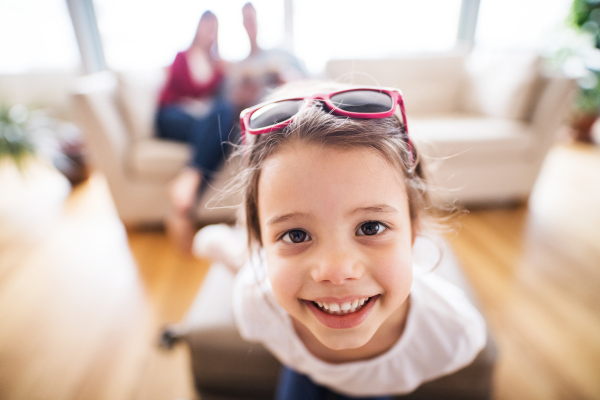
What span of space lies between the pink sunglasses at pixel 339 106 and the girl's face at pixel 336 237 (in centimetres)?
5

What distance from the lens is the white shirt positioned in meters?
0.63

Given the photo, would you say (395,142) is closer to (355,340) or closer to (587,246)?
(355,340)

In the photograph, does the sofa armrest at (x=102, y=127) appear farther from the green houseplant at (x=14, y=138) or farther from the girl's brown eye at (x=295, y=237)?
the girl's brown eye at (x=295, y=237)

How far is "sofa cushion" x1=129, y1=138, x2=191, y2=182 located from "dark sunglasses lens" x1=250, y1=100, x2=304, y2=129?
145 cm

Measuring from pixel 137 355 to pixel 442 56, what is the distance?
246 centimetres

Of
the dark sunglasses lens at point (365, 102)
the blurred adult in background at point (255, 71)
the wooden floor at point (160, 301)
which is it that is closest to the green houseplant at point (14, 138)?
the wooden floor at point (160, 301)

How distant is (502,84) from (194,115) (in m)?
1.82

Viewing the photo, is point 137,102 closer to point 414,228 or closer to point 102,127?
point 102,127

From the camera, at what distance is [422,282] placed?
66 cm

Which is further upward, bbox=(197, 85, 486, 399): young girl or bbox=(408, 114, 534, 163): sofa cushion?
bbox=(197, 85, 486, 399): young girl

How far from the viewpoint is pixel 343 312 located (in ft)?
1.49

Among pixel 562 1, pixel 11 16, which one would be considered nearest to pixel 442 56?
pixel 562 1

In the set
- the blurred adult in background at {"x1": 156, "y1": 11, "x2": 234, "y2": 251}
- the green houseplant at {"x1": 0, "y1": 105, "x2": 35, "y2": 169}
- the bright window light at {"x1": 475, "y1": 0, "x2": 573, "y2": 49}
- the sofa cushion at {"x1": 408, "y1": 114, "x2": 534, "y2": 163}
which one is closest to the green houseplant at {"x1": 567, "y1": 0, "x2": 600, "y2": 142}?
the bright window light at {"x1": 475, "y1": 0, "x2": 573, "y2": 49}

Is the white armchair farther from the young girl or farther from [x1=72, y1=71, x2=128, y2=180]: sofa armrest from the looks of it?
the young girl
